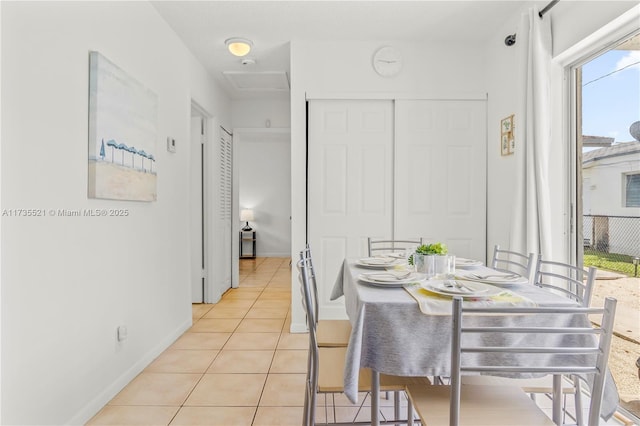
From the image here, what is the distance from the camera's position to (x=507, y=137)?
119 inches

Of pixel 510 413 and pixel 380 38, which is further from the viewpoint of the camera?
pixel 380 38

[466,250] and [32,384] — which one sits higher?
[466,250]

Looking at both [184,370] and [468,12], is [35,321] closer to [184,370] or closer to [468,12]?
[184,370]

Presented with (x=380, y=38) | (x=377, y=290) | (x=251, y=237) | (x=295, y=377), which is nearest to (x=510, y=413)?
(x=377, y=290)

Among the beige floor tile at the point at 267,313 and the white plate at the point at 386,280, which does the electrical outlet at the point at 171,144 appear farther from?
the white plate at the point at 386,280

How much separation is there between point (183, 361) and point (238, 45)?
2.61 metres

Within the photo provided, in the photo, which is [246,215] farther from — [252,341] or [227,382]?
[227,382]

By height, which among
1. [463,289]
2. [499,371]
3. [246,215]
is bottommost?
[499,371]

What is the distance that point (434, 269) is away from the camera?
177cm

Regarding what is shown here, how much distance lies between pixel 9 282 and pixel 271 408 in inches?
54.9

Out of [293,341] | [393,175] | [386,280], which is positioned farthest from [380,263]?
[393,175]

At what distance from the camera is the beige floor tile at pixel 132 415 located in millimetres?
1973

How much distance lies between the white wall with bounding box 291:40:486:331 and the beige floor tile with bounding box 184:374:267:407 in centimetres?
99

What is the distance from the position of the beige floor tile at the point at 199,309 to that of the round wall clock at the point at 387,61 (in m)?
2.96
